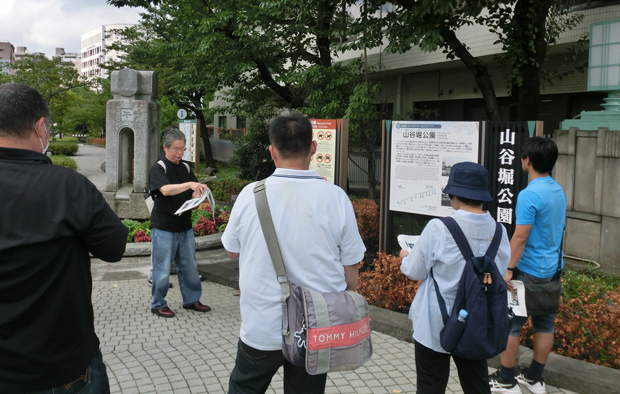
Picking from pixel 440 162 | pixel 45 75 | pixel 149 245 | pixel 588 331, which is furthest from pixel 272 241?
pixel 45 75

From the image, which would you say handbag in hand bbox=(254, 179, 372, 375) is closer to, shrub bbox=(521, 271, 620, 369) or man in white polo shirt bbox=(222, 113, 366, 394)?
man in white polo shirt bbox=(222, 113, 366, 394)

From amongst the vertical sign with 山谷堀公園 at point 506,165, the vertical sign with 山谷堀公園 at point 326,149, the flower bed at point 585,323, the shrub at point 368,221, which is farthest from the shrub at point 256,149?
the vertical sign with 山谷堀公園 at point 506,165

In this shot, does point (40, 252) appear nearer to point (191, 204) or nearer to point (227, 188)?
point (191, 204)

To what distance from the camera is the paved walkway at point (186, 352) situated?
4.17m

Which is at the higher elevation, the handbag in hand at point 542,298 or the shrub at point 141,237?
the handbag in hand at point 542,298

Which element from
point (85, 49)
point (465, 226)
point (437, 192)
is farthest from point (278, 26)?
point (85, 49)

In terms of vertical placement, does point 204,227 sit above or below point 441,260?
below

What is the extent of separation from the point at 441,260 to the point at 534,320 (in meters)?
1.55

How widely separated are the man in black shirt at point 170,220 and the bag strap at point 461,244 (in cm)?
324

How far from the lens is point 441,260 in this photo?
2.96 m

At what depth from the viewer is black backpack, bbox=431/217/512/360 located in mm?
2822

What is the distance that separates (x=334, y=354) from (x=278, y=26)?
1179 cm

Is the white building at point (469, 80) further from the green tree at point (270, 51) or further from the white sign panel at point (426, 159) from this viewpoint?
the white sign panel at point (426, 159)

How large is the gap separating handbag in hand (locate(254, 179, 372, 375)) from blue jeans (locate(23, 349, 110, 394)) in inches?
32.6
